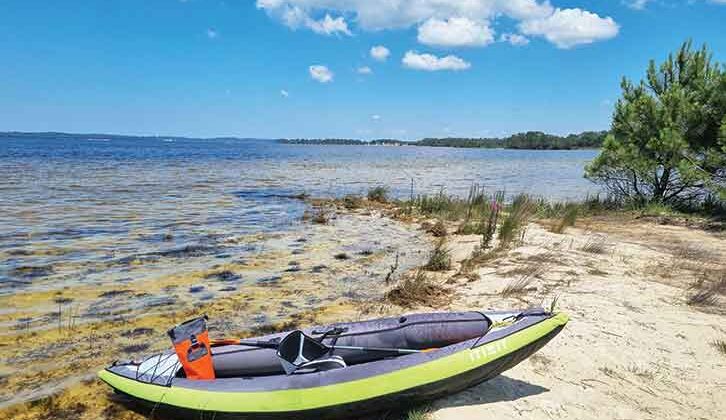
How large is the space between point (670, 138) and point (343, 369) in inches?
551

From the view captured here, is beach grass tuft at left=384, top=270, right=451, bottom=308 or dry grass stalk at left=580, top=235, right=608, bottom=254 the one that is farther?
dry grass stalk at left=580, top=235, right=608, bottom=254

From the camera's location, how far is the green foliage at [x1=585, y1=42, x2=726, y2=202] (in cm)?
1273

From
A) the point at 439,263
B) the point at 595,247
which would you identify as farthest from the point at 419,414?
the point at 595,247

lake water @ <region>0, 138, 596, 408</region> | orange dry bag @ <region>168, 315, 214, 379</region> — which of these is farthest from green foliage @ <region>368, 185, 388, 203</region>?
orange dry bag @ <region>168, 315, 214, 379</region>

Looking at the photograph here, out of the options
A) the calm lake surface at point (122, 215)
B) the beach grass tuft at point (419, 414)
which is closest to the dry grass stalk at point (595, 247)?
the beach grass tuft at point (419, 414)

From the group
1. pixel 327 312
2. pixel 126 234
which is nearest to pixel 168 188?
pixel 126 234

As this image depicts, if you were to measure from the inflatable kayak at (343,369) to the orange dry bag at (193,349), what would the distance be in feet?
0.06

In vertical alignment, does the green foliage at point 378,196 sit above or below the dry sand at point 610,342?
above

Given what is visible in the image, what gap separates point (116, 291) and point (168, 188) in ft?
49.4

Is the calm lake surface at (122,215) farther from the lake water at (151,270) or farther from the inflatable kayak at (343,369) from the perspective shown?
the inflatable kayak at (343,369)

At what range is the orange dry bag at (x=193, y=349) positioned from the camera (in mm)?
3891

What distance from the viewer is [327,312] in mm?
6367

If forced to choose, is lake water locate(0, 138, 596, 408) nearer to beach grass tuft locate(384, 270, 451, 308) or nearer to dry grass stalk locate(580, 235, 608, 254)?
beach grass tuft locate(384, 270, 451, 308)

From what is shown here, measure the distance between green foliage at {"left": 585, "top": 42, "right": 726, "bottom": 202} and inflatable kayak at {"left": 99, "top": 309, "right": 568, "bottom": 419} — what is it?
11.5m
